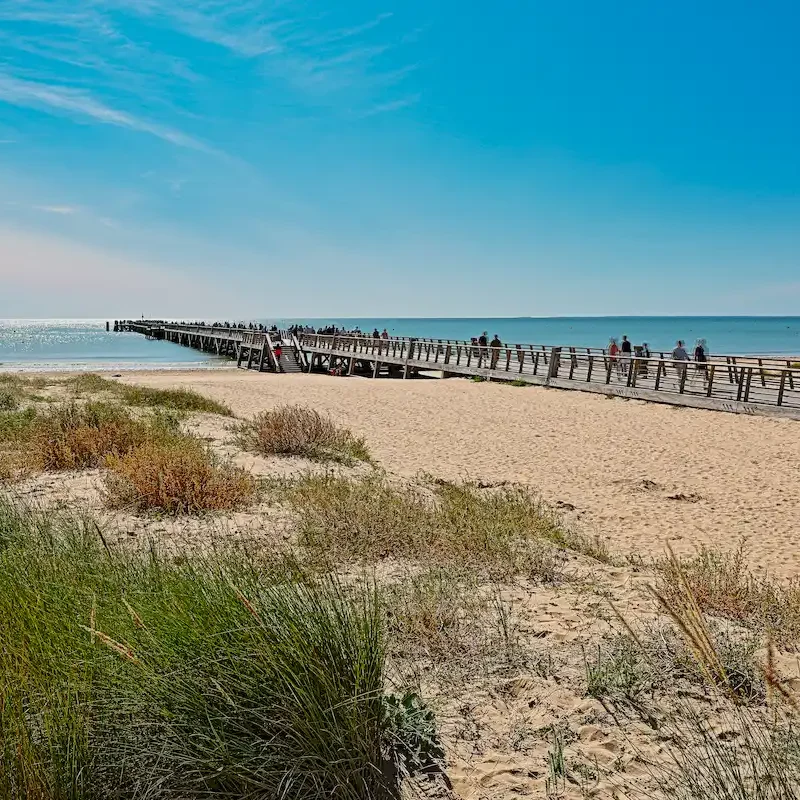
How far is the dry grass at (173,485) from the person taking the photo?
6691mm

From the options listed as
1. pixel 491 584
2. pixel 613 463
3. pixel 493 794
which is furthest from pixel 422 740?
pixel 613 463

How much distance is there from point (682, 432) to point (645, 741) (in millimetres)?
12922

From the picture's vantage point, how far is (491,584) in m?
4.95

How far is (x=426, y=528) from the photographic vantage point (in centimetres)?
597

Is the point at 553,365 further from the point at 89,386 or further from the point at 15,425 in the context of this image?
the point at 15,425

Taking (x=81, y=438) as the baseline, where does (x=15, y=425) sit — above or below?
below

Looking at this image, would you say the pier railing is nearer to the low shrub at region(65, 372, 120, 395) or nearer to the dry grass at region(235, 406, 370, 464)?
the dry grass at region(235, 406, 370, 464)

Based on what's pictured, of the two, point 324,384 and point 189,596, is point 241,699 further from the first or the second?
point 324,384

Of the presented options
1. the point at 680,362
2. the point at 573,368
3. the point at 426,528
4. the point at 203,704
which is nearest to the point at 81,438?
the point at 426,528

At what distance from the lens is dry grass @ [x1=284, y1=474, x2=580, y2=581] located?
5367mm

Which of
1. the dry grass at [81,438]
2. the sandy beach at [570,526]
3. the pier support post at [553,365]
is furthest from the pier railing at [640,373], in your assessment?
the dry grass at [81,438]

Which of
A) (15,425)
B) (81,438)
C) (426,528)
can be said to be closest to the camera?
(426,528)

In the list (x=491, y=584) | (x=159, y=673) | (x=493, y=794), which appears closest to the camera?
(x=159, y=673)

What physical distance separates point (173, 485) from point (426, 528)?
291cm
